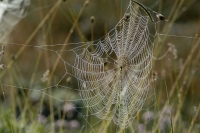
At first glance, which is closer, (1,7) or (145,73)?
(1,7)

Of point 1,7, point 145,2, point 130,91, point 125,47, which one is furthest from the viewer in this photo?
point 145,2

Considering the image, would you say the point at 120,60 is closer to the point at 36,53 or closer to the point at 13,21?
the point at 13,21

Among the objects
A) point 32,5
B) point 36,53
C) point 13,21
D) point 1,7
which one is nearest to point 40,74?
point 36,53

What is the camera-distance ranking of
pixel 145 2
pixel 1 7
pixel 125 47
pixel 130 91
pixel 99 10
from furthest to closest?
pixel 99 10
pixel 145 2
pixel 130 91
pixel 125 47
pixel 1 7

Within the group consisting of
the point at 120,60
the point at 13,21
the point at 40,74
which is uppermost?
the point at 13,21

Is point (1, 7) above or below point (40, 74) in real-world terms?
above

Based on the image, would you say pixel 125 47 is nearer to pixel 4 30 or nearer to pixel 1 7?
pixel 4 30

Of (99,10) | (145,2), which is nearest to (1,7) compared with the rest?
(145,2)

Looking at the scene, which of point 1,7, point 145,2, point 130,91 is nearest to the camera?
point 1,7

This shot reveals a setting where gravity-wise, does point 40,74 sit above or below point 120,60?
below
